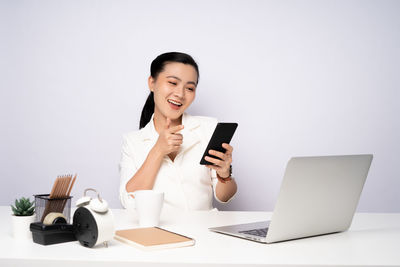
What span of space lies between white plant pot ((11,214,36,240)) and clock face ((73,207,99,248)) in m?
0.14

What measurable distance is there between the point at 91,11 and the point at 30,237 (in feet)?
6.46

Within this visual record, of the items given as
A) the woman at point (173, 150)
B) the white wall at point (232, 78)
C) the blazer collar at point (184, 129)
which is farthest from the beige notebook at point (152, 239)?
the white wall at point (232, 78)

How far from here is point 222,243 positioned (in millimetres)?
963

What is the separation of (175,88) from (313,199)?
3.84 ft

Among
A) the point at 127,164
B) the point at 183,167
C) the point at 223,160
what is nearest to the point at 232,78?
the point at 183,167

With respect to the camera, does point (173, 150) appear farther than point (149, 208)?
Yes

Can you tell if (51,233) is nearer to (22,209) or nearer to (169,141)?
(22,209)

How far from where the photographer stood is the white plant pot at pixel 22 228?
1.00m

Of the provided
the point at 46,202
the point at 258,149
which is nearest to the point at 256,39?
the point at 258,149

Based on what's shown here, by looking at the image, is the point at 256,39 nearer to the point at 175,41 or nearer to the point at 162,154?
the point at 175,41

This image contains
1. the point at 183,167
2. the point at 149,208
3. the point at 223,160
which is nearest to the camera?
the point at 149,208

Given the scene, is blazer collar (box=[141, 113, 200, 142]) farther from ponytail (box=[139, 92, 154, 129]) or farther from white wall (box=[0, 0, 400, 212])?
white wall (box=[0, 0, 400, 212])

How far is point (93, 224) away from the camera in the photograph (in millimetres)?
911

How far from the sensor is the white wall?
255 centimetres
